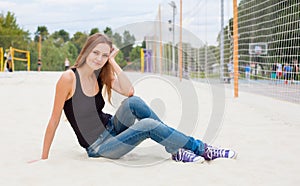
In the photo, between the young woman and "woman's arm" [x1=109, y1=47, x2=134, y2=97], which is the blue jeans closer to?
the young woman

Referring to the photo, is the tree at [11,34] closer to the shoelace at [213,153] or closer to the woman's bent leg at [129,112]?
the woman's bent leg at [129,112]

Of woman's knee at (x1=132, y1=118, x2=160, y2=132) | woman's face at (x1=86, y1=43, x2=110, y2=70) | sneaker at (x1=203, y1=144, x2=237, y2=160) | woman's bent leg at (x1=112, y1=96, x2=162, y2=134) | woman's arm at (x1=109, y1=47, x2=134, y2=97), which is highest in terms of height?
woman's face at (x1=86, y1=43, x2=110, y2=70)

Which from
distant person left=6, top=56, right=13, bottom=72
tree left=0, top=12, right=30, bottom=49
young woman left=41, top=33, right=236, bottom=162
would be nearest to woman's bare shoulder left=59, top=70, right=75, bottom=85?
young woman left=41, top=33, right=236, bottom=162

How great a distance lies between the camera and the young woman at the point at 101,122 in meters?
2.13

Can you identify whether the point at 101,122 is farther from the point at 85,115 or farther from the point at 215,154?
the point at 215,154

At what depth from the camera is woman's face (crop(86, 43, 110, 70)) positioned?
7.22 feet

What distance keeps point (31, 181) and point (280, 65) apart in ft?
19.7

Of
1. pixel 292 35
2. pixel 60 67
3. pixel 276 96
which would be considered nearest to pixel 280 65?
pixel 276 96

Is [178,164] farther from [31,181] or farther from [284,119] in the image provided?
[284,119]

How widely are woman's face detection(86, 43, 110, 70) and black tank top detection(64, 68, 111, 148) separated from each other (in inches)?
3.7

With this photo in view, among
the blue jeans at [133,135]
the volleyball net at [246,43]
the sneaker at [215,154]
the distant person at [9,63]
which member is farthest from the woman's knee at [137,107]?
the distant person at [9,63]

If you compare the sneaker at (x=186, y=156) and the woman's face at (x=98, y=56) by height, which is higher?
the woman's face at (x=98, y=56)

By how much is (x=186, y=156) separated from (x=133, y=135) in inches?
11.0

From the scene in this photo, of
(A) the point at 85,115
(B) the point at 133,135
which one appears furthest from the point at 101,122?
(B) the point at 133,135
